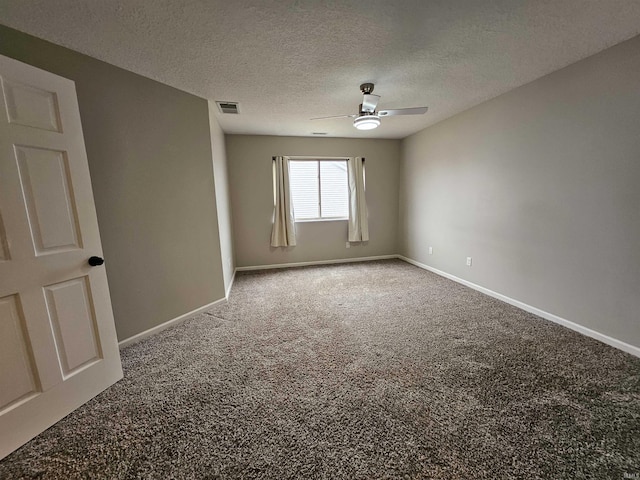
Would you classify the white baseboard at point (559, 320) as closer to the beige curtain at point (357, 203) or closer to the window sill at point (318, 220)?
the beige curtain at point (357, 203)

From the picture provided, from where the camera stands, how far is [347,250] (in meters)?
5.05

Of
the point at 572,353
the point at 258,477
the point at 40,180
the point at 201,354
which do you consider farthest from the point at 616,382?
the point at 40,180

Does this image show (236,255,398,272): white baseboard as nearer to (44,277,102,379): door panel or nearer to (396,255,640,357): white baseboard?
(396,255,640,357): white baseboard

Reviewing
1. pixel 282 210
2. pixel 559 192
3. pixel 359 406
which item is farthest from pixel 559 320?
pixel 282 210

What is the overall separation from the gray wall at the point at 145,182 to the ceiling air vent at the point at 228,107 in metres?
0.23

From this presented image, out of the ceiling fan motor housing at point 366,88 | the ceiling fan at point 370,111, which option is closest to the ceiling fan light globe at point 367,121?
the ceiling fan at point 370,111

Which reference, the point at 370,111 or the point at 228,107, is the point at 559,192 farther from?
the point at 228,107

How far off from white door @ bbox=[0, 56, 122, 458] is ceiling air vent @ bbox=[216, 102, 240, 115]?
5.14ft

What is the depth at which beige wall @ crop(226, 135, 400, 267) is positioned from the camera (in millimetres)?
4391

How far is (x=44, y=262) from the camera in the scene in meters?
1.42

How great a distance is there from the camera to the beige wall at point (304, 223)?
4.39m

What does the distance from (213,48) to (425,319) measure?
10.1 feet

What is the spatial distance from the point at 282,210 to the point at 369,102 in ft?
8.14

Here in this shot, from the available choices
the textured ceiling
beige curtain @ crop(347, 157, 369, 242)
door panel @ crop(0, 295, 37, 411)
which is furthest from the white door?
beige curtain @ crop(347, 157, 369, 242)
